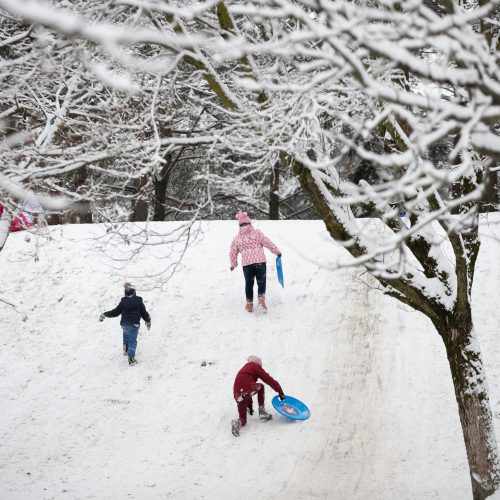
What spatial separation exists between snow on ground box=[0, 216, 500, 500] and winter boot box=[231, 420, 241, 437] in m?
0.15

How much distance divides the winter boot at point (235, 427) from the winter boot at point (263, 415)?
1.33ft

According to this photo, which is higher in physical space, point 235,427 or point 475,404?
point 475,404

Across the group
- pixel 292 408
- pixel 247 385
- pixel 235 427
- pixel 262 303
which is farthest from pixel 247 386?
pixel 262 303

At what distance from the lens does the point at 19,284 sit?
43.0 feet

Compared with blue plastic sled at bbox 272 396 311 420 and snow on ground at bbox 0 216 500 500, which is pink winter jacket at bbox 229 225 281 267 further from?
blue plastic sled at bbox 272 396 311 420

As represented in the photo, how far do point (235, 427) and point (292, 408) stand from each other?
2.91 feet

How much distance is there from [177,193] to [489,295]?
15.9 meters

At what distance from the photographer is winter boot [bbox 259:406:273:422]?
8.55 metres

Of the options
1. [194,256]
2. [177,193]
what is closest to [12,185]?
[194,256]

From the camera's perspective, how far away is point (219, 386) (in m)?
9.50

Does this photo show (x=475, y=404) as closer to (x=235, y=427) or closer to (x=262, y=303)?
(x=235, y=427)

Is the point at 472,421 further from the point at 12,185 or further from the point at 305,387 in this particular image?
the point at 12,185

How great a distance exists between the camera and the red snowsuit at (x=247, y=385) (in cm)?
829

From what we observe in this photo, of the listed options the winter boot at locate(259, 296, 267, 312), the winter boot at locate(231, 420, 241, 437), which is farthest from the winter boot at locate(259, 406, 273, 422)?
the winter boot at locate(259, 296, 267, 312)
